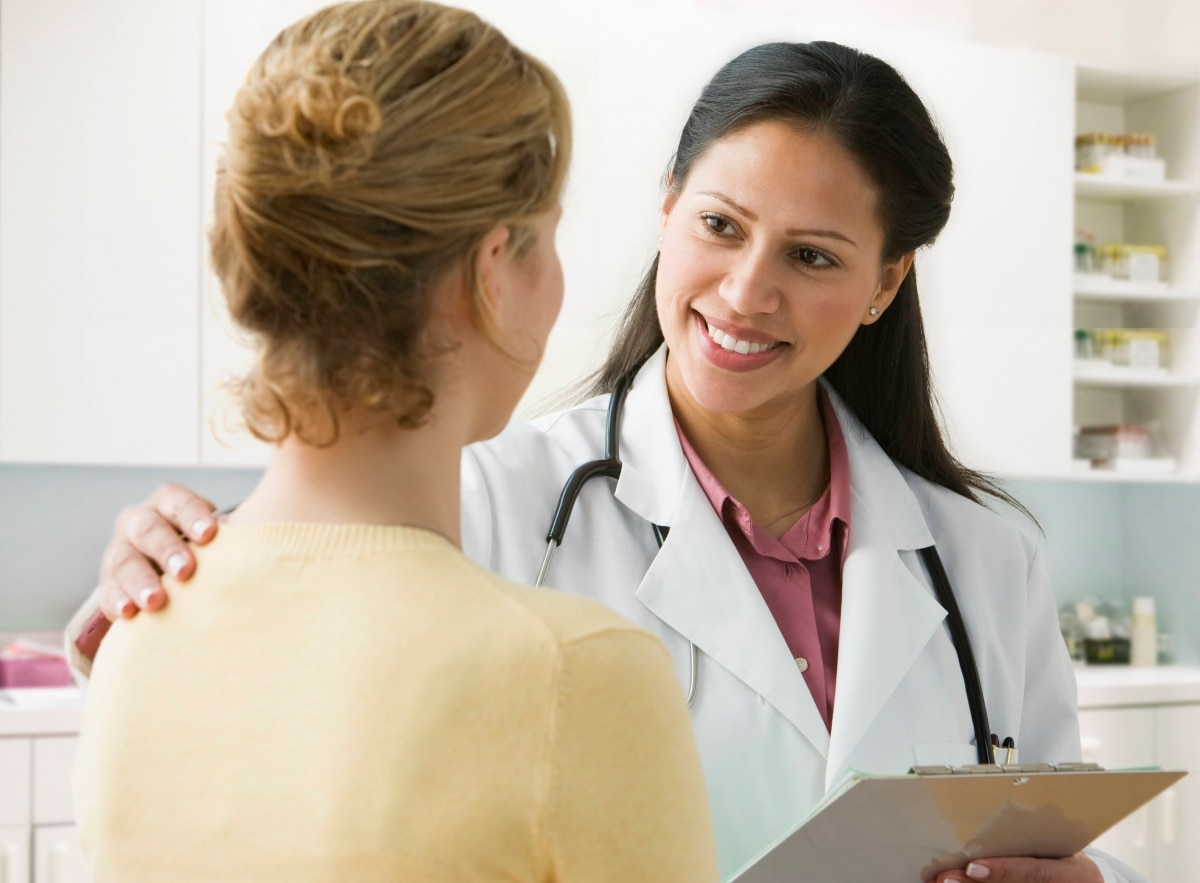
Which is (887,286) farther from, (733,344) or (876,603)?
(876,603)

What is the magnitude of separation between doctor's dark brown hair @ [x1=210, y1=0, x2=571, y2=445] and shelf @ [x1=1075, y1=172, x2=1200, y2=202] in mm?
3306

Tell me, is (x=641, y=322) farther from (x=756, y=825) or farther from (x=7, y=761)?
(x=7, y=761)

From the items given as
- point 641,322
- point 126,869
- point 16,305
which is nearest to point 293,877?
point 126,869

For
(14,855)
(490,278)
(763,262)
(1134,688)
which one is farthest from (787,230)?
(1134,688)

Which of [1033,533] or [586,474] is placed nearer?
[586,474]

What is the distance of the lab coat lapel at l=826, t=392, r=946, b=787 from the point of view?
1325 mm

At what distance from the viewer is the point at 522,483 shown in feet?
4.50

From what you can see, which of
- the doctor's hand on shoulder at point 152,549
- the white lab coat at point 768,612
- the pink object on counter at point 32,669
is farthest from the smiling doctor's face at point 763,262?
the pink object on counter at point 32,669

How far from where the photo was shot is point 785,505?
5.04ft

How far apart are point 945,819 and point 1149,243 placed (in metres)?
3.28

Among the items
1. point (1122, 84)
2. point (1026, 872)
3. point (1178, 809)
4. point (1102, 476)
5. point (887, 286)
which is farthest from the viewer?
point (1122, 84)

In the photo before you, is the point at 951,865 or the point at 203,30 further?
the point at 203,30

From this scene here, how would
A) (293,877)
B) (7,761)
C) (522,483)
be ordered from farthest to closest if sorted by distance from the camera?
(7,761), (522,483), (293,877)

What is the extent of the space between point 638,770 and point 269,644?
19cm
